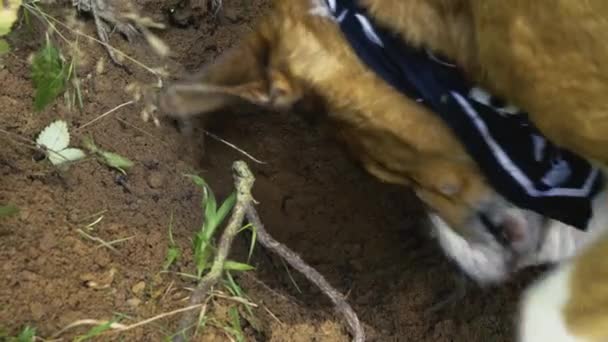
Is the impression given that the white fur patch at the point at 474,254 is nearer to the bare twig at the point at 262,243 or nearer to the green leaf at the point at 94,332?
the bare twig at the point at 262,243

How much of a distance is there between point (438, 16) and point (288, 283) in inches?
30.9

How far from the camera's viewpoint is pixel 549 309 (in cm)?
202

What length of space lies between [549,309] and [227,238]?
2.30ft

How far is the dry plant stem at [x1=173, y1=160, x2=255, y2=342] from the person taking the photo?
203 cm

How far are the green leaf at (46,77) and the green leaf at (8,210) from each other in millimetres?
310

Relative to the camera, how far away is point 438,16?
1849mm

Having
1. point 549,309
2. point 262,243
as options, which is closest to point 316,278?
point 262,243

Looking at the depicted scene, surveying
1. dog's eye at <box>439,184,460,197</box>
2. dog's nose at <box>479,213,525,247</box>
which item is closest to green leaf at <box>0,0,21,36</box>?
dog's eye at <box>439,184,460,197</box>

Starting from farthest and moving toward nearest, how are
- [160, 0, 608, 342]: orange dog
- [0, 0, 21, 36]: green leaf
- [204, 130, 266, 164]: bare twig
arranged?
[204, 130, 266, 164]: bare twig < [0, 0, 21, 36]: green leaf < [160, 0, 608, 342]: orange dog

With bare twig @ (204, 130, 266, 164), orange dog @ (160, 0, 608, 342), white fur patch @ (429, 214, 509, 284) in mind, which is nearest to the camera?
orange dog @ (160, 0, 608, 342)

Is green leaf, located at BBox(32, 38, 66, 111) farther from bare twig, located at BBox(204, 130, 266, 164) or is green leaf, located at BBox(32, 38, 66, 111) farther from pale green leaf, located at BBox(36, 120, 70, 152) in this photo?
bare twig, located at BBox(204, 130, 266, 164)

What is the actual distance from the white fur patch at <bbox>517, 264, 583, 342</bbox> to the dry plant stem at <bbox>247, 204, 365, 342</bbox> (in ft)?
1.18

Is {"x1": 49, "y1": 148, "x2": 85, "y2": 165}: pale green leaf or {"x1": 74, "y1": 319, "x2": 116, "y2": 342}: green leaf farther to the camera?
{"x1": 49, "y1": 148, "x2": 85, "y2": 165}: pale green leaf

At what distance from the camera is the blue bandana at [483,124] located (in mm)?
1868
